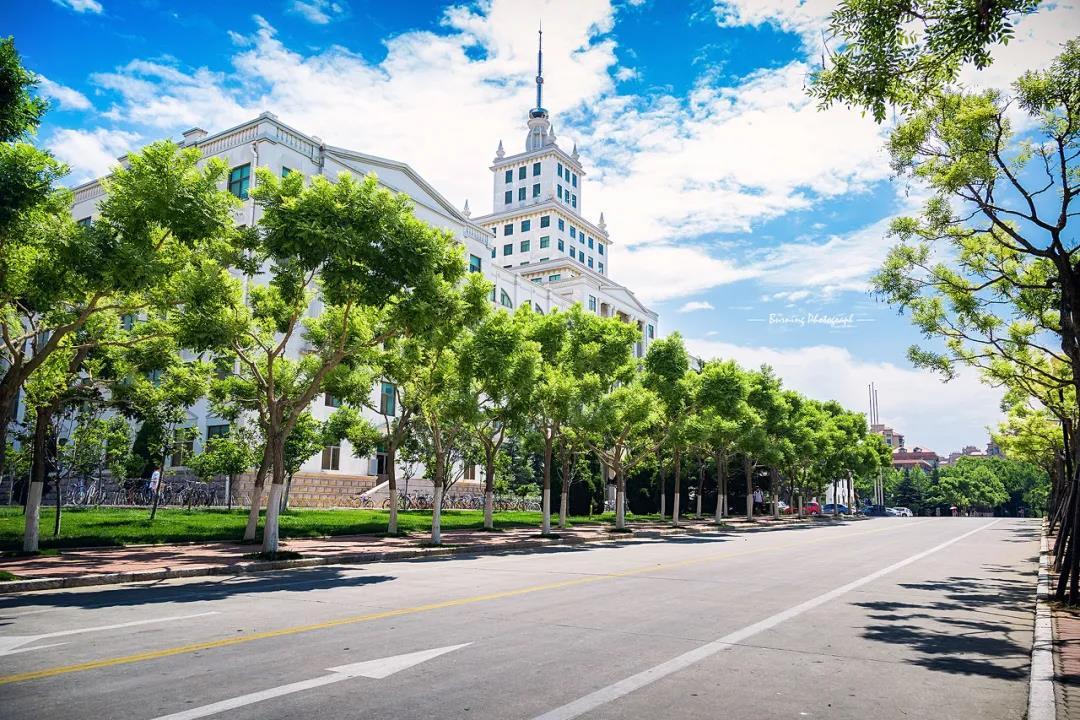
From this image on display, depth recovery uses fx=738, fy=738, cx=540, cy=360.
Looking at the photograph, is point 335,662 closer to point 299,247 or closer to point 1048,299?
point 299,247

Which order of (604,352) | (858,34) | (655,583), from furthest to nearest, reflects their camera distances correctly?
(604,352) < (655,583) < (858,34)

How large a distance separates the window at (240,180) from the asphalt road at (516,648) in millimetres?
29631

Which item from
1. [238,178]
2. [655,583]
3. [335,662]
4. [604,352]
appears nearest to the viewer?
[335,662]

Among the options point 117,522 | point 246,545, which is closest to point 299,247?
point 246,545

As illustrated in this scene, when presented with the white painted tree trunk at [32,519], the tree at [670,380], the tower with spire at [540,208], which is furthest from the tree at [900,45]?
the tower with spire at [540,208]

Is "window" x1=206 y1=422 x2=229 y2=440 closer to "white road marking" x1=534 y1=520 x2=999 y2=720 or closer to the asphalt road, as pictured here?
the asphalt road

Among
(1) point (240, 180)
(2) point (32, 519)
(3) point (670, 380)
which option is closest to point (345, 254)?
(2) point (32, 519)

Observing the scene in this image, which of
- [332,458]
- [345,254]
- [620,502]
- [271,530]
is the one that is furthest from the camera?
[332,458]

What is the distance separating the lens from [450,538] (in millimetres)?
23766

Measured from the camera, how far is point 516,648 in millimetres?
7125

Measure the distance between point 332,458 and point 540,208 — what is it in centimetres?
4363

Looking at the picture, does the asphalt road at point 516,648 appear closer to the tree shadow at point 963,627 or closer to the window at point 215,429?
the tree shadow at point 963,627

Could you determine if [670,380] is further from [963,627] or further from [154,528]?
[963,627]

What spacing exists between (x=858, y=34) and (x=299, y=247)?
1028cm
